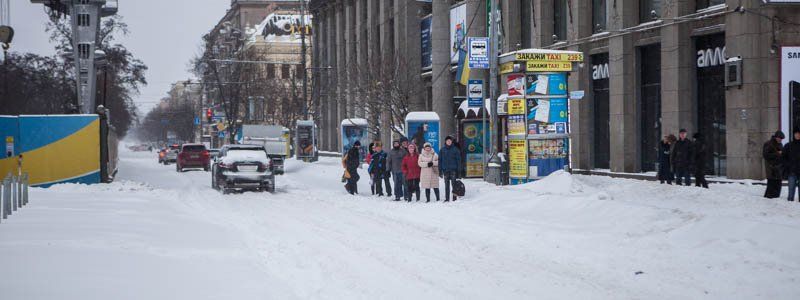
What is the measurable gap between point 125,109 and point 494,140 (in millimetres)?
51635

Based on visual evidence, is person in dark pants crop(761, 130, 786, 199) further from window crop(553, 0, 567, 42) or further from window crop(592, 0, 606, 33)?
window crop(553, 0, 567, 42)

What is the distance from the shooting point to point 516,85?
81.2ft

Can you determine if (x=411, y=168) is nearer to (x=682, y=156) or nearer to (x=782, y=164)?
(x=682, y=156)

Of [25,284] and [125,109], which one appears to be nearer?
[25,284]

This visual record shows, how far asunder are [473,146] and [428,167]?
28.9 feet

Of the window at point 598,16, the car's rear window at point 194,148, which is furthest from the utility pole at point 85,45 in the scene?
the window at point 598,16

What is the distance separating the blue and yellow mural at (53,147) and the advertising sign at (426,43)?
25833 millimetres

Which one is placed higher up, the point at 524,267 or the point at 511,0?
the point at 511,0

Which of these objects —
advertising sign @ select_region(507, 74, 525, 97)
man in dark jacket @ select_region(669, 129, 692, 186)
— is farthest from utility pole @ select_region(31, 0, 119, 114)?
man in dark jacket @ select_region(669, 129, 692, 186)

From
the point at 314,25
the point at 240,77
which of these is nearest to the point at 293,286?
the point at 240,77

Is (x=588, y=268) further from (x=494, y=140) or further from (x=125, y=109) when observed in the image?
(x=125, y=109)

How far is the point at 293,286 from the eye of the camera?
9188mm

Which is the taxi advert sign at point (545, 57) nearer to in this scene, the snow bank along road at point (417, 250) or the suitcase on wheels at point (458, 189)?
the suitcase on wheels at point (458, 189)

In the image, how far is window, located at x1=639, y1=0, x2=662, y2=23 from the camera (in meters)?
30.8
